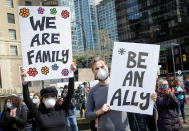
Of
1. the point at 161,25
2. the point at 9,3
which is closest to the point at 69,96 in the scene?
the point at 9,3

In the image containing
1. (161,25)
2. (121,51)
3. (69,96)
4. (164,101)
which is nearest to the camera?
(121,51)

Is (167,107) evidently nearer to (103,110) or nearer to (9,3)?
(103,110)

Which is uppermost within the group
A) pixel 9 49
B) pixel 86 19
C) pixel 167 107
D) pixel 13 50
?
pixel 86 19

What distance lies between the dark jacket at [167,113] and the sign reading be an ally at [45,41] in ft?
6.39

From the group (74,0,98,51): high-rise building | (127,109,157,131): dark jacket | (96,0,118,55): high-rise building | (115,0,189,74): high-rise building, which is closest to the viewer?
(127,109,157,131): dark jacket

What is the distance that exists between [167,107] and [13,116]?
9.86 ft

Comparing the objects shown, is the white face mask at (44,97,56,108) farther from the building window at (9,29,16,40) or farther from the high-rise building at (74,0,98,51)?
the high-rise building at (74,0,98,51)

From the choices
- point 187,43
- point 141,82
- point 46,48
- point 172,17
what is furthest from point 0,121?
point 172,17

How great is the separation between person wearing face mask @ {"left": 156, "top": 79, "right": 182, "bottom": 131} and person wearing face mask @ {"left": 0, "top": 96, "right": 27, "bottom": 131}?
8.95 feet

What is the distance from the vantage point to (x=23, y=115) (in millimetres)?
5102

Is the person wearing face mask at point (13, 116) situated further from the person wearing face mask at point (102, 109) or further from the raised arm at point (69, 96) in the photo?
the person wearing face mask at point (102, 109)

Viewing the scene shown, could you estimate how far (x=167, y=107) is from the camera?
4734 mm

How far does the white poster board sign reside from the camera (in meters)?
3.06

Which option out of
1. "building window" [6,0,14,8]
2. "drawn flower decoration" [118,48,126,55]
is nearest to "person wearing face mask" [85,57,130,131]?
"drawn flower decoration" [118,48,126,55]
